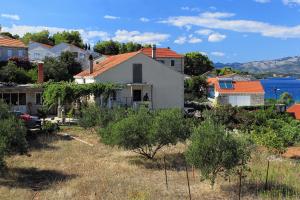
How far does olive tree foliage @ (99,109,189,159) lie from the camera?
2378 centimetres

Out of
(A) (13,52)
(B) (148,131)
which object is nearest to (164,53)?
(A) (13,52)

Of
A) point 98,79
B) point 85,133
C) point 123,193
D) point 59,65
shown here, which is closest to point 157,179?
point 123,193

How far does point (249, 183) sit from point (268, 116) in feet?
94.4

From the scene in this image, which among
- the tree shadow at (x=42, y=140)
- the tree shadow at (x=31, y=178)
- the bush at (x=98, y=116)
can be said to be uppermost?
the bush at (x=98, y=116)

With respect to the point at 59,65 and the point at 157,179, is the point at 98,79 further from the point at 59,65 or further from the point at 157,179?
the point at 157,179

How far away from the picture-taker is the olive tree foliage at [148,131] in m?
23.8

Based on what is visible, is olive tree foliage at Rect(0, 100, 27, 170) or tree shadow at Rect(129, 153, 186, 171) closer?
olive tree foliage at Rect(0, 100, 27, 170)

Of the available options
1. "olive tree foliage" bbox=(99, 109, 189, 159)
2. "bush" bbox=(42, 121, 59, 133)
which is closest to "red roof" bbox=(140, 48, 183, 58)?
"bush" bbox=(42, 121, 59, 133)

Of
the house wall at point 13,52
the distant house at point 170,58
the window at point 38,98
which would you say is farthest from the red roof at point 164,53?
the window at point 38,98

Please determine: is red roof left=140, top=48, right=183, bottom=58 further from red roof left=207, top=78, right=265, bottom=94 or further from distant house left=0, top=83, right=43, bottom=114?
distant house left=0, top=83, right=43, bottom=114

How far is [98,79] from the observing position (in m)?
46.3

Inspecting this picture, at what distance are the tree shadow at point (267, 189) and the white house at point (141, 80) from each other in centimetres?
2900

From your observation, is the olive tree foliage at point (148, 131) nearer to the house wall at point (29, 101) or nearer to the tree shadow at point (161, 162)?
the tree shadow at point (161, 162)

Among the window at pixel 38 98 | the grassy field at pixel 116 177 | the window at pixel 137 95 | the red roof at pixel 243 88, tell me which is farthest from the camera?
the red roof at pixel 243 88
